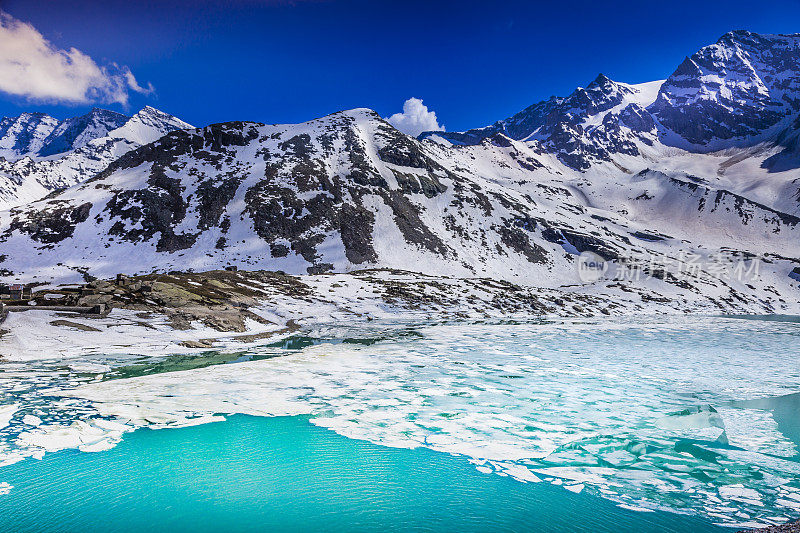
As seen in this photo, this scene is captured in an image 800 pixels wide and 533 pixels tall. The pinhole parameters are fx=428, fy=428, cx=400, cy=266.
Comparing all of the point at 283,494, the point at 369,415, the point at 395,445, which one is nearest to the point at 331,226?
the point at 369,415

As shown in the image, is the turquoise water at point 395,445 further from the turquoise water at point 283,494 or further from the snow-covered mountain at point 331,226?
the snow-covered mountain at point 331,226

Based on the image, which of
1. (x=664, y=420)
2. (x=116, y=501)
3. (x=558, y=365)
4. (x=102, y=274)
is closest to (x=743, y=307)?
(x=558, y=365)

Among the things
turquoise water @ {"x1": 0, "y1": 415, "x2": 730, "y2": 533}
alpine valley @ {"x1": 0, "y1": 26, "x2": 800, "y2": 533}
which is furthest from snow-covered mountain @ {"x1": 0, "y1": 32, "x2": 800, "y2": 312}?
turquoise water @ {"x1": 0, "y1": 415, "x2": 730, "y2": 533}

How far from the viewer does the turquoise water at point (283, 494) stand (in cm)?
693

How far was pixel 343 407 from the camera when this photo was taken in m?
13.8

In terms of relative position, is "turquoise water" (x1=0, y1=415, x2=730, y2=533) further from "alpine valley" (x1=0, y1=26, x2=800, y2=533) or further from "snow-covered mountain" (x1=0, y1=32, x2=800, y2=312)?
"snow-covered mountain" (x1=0, y1=32, x2=800, y2=312)

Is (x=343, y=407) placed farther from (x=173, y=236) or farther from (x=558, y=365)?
(x=173, y=236)

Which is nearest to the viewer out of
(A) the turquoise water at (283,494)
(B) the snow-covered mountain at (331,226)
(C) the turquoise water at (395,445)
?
(A) the turquoise water at (283,494)

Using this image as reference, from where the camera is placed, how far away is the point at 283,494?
7922 millimetres

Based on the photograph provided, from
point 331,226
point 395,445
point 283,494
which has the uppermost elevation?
point 331,226

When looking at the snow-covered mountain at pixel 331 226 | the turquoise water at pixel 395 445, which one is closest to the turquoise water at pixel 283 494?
the turquoise water at pixel 395 445

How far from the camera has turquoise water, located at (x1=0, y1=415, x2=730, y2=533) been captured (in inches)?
273

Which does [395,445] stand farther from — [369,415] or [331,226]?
[331,226]

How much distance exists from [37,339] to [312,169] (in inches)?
4179
